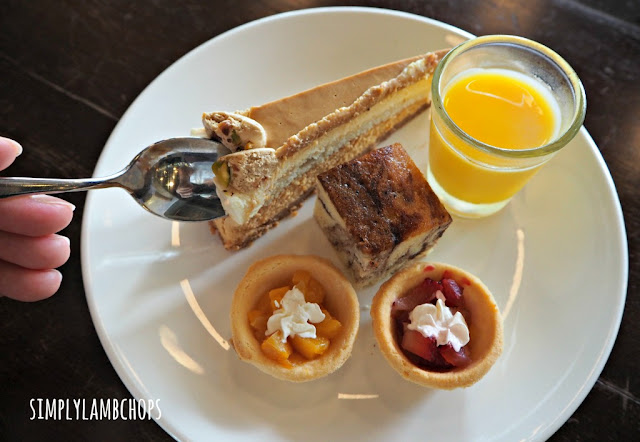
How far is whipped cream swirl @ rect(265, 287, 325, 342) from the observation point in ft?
5.93

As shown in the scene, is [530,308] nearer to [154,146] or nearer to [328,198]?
[328,198]

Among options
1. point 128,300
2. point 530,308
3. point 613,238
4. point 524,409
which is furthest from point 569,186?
point 128,300

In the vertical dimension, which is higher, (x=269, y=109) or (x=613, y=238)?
(x=269, y=109)

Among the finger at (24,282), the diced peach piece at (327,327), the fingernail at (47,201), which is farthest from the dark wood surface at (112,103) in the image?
the diced peach piece at (327,327)

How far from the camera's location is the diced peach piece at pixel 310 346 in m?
1.83

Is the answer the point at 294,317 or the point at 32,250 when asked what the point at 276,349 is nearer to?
the point at 294,317

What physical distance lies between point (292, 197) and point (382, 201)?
487 mm

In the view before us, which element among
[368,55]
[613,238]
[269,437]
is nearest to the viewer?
[269,437]

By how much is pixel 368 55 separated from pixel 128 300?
1516mm

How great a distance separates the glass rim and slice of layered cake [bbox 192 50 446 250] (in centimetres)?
29

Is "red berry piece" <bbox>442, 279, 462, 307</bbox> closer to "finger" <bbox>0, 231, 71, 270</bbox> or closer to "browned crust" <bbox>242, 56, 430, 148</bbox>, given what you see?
"browned crust" <bbox>242, 56, 430, 148</bbox>

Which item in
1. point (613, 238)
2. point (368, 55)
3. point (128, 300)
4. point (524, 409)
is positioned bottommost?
point (524, 409)

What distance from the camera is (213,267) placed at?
2109mm
